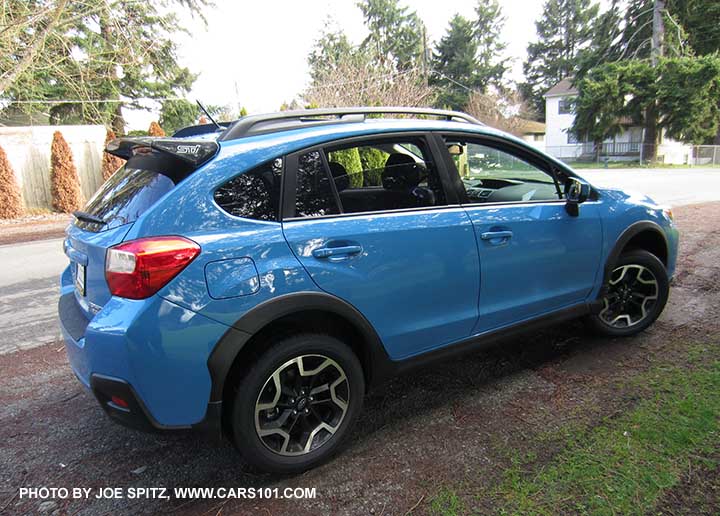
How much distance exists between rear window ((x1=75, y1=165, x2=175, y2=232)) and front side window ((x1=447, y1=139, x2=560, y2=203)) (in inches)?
70.1

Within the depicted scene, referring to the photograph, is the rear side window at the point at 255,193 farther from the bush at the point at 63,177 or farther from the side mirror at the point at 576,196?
the bush at the point at 63,177

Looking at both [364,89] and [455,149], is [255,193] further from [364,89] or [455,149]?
[364,89]

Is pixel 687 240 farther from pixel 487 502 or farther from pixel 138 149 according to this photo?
pixel 138 149

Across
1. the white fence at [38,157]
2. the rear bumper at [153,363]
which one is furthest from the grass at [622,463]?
the white fence at [38,157]

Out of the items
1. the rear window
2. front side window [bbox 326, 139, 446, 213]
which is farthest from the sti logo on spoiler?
front side window [bbox 326, 139, 446, 213]

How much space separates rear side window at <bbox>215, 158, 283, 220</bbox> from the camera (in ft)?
7.38

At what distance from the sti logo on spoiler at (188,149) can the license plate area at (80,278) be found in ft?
2.62

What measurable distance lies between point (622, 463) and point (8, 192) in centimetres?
1743

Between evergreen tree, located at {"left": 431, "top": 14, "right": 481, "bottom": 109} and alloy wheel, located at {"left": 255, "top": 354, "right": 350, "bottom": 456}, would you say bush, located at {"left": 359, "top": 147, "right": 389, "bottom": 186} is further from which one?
evergreen tree, located at {"left": 431, "top": 14, "right": 481, "bottom": 109}

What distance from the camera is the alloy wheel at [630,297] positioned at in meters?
3.75

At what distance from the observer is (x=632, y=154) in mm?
37969

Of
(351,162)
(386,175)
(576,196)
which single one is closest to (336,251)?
(351,162)

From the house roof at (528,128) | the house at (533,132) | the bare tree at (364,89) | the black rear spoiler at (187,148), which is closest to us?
the black rear spoiler at (187,148)

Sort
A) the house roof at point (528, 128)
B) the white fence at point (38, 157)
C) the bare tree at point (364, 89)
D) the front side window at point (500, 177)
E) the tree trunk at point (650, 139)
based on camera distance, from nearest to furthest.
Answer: the front side window at point (500, 177) < the white fence at point (38, 157) < the bare tree at point (364, 89) < the tree trunk at point (650, 139) < the house roof at point (528, 128)
